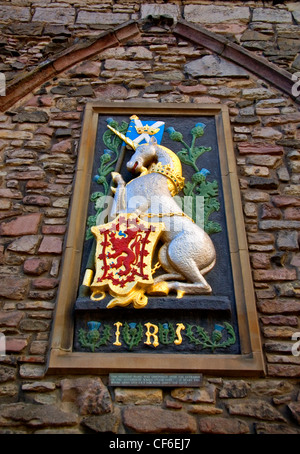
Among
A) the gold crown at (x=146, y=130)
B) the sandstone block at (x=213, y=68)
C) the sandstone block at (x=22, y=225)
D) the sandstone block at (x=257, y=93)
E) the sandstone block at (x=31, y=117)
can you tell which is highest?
the sandstone block at (x=213, y=68)

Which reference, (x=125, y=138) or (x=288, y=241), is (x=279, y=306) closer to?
(x=288, y=241)

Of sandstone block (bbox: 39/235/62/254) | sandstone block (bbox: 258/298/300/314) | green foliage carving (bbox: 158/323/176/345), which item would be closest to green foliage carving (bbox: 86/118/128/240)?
sandstone block (bbox: 39/235/62/254)

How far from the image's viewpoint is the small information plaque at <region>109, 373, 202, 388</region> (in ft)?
9.31

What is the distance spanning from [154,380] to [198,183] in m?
1.74

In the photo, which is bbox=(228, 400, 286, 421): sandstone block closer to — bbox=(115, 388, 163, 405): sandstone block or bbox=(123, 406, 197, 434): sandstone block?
bbox=(123, 406, 197, 434): sandstone block

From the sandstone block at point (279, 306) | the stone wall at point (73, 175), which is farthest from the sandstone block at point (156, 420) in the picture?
the sandstone block at point (279, 306)

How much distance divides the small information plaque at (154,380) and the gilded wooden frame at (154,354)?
0.03 meters

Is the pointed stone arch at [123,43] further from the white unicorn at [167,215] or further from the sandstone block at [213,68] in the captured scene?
the white unicorn at [167,215]

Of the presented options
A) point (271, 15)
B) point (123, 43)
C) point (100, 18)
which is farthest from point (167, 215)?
point (271, 15)

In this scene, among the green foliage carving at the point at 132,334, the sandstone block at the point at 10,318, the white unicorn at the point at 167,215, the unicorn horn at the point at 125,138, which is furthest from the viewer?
the unicorn horn at the point at 125,138

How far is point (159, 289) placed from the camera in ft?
10.6

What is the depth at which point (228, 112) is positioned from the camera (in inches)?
179

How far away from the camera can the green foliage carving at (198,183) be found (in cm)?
375
